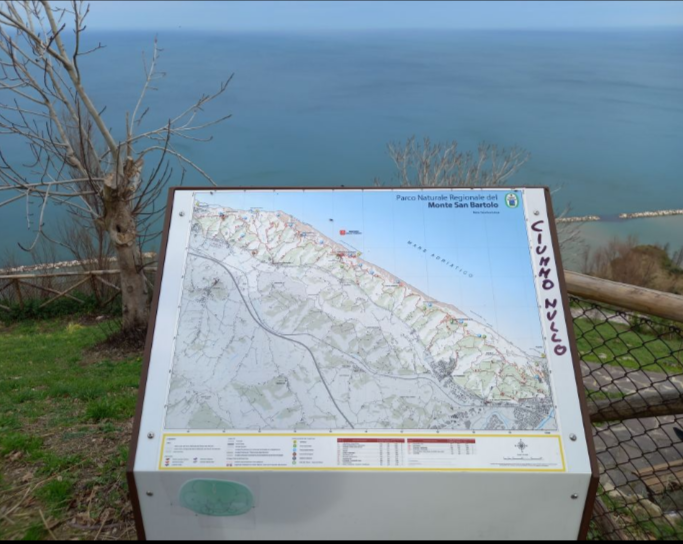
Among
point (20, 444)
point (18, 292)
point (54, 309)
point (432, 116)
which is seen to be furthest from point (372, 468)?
point (432, 116)

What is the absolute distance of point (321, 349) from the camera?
7.57 ft

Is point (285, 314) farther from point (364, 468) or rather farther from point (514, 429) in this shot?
point (514, 429)

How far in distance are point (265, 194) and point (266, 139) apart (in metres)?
47.1

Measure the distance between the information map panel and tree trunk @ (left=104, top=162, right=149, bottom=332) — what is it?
14.8 feet

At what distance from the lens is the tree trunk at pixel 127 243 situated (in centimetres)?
669

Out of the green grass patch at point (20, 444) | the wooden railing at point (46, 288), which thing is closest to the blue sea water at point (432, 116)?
the wooden railing at point (46, 288)

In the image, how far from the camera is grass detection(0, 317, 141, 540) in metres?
2.65

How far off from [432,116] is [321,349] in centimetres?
5339

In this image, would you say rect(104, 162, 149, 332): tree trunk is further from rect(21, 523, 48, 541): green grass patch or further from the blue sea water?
the blue sea water

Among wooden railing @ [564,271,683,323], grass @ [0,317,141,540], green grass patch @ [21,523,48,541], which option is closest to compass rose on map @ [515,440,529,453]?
wooden railing @ [564,271,683,323]

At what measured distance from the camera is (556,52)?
355 ft

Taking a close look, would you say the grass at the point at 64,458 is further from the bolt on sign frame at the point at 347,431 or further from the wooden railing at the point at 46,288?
the wooden railing at the point at 46,288

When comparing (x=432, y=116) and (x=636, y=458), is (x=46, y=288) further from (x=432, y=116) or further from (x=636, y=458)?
(x=432, y=116)

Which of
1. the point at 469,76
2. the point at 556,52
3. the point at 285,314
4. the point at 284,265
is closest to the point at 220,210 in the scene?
the point at 284,265
